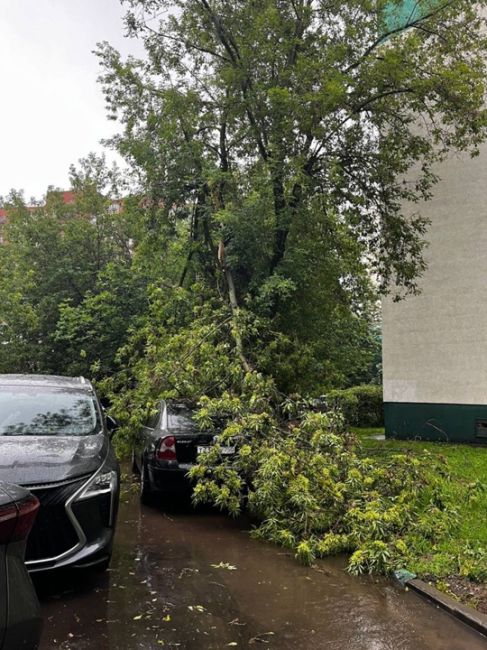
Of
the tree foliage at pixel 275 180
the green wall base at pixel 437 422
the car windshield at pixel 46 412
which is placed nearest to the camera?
the car windshield at pixel 46 412

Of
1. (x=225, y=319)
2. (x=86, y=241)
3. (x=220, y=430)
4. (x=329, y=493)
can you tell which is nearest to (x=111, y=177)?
(x=86, y=241)

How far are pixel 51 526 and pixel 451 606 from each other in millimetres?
3122

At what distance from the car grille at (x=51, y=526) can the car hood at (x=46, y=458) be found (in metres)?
0.08

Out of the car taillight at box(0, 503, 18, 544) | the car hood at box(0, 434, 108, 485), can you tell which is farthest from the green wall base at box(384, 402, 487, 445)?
the car taillight at box(0, 503, 18, 544)

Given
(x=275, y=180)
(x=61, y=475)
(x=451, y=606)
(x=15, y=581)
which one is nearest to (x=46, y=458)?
(x=61, y=475)

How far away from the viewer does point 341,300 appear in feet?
43.9

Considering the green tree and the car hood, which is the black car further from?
the green tree

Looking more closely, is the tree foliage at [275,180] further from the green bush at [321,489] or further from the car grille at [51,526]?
the car grille at [51,526]

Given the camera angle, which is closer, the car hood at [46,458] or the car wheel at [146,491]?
the car hood at [46,458]

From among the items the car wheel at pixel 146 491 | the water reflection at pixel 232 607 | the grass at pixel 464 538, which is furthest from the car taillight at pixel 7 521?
the car wheel at pixel 146 491

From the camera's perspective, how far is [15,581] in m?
2.25

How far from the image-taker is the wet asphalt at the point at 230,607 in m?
3.82

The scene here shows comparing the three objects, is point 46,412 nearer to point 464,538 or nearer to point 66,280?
point 464,538

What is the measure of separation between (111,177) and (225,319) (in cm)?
1435
